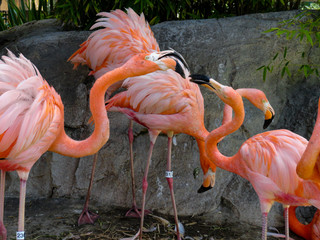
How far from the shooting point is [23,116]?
93.5 inches

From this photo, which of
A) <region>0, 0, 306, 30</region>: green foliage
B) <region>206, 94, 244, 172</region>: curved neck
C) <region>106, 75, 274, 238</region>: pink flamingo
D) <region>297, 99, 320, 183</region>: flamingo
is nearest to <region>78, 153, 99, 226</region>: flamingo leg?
<region>106, 75, 274, 238</region>: pink flamingo

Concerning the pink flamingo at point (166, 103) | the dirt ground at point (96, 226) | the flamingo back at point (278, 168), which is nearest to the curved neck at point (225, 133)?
the flamingo back at point (278, 168)

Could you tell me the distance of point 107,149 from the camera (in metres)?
3.77

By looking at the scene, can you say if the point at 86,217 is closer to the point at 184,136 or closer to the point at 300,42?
the point at 184,136

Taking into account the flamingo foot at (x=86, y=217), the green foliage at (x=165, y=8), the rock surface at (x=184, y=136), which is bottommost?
the flamingo foot at (x=86, y=217)

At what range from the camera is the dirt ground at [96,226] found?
10.6 feet

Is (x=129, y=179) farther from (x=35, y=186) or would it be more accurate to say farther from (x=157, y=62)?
(x=157, y=62)

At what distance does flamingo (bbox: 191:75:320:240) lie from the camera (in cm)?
251

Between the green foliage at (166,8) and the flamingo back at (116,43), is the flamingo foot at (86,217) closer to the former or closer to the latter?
the flamingo back at (116,43)

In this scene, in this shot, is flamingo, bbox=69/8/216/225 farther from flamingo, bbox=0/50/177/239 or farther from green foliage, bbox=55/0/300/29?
flamingo, bbox=0/50/177/239

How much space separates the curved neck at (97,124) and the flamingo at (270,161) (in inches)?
20.2

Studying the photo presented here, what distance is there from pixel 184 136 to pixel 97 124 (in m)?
1.37

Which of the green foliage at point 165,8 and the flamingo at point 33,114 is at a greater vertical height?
the green foliage at point 165,8

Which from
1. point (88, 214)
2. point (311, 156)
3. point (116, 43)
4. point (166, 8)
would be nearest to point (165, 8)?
point (166, 8)
